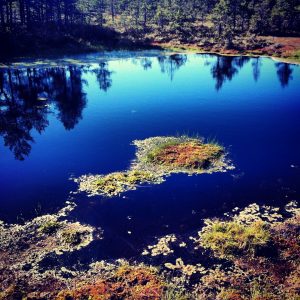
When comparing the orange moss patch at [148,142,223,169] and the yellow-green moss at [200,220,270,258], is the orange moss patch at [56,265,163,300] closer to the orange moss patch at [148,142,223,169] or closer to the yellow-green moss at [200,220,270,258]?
the yellow-green moss at [200,220,270,258]

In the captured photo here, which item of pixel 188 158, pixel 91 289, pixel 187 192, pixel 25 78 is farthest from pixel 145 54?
pixel 91 289

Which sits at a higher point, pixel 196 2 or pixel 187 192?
pixel 196 2

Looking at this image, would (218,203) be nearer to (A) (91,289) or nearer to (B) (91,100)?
(A) (91,289)

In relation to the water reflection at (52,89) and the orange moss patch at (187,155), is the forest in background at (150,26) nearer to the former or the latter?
the water reflection at (52,89)

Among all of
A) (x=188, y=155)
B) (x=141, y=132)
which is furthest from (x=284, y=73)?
(x=188, y=155)

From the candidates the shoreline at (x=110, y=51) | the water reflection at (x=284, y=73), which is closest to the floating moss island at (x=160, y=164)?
the water reflection at (x=284, y=73)

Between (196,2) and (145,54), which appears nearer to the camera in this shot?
(145,54)
